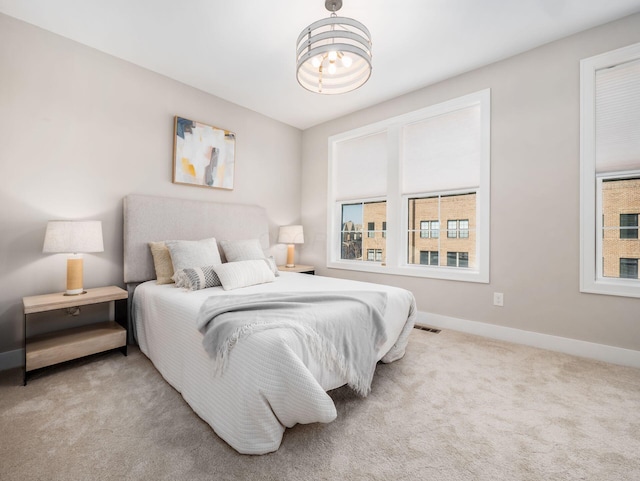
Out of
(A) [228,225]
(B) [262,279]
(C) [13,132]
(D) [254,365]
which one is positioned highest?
(C) [13,132]

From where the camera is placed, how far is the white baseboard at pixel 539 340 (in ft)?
7.64

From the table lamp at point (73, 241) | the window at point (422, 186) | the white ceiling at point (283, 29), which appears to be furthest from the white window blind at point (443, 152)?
the table lamp at point (73, 241)

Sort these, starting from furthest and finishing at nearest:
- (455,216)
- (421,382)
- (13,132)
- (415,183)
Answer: (415,183)
(455,216)
(13,132)
(421,382)

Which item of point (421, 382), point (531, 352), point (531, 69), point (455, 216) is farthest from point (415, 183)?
point (421, 382)

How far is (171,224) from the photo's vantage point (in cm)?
308

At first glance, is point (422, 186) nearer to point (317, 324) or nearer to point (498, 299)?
point (498, 299)

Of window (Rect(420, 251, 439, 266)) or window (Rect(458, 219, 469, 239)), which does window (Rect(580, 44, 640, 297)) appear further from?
window (Rect(420, 251, 439, 266))

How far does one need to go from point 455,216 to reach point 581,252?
1.12m

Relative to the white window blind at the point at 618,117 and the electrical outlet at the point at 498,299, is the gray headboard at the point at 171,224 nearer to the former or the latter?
the electrical outlet at the point at 498,299

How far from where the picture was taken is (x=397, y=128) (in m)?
3.60

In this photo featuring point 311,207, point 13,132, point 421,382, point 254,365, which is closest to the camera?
point 254,365

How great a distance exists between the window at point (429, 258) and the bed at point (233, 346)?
1.21 m

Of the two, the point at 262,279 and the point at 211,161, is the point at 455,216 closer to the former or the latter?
the point at 262,279

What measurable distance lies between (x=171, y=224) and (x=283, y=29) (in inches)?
83.3
